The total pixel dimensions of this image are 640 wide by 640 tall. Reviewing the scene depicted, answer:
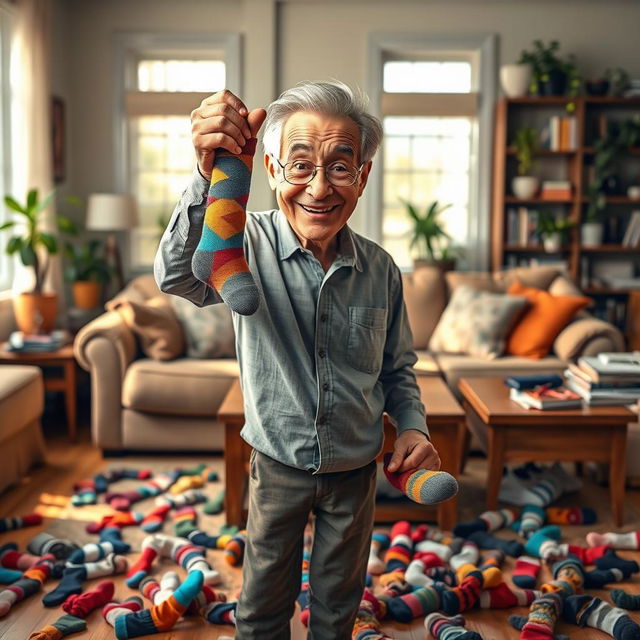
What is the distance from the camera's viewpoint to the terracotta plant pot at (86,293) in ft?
16.0

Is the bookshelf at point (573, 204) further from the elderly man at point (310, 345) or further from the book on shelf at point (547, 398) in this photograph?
the elderly man at point (310, 345)

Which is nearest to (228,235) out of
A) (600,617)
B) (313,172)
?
(313,172)

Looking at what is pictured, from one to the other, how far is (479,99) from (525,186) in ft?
2.25

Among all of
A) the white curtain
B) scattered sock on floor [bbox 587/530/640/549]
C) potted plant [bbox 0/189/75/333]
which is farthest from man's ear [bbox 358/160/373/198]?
the white curtain

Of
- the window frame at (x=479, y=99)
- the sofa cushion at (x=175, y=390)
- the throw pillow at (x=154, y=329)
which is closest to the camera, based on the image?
the sofa cushion at (x=175, y=390)

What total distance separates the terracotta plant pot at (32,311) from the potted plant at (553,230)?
3149mm

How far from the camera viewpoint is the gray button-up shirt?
143 centimetres

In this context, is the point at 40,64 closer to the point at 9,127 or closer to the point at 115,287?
the point at 9,127

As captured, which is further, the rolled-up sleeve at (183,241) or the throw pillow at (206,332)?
the throw pillow at (206,332)

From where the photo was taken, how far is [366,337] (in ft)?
4.85

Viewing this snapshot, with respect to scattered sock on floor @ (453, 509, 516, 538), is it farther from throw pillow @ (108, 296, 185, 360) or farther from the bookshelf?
the bookshelf

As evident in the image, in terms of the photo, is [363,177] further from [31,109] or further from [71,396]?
[31,109]

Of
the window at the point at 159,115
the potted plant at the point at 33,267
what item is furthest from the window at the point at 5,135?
the window at the point at 159,115

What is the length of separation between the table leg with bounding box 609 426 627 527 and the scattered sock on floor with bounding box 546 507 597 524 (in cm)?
9
